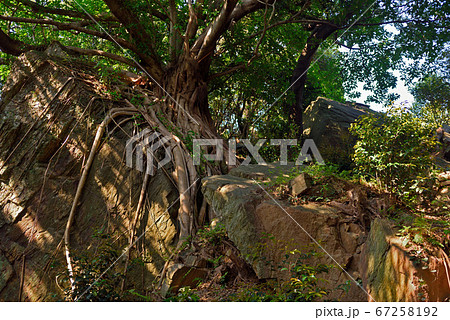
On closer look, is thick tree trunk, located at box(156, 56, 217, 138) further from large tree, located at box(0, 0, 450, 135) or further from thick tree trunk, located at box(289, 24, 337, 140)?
thick tree trunk, located at box(289, 24, 337, 140)

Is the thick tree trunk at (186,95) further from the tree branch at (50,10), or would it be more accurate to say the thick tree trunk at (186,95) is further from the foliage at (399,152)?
the foliage at (399,152)

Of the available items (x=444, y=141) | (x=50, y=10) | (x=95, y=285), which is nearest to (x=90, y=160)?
(x=95, y=285)

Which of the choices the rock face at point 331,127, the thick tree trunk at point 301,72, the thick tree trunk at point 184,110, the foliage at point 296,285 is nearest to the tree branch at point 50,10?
the thick tree trunk at point 184,110

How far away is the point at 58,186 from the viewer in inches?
206

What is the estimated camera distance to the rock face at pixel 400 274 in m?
2.70

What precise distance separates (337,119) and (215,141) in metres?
3.90

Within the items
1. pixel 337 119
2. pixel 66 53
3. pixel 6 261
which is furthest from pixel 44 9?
pixel 337 119

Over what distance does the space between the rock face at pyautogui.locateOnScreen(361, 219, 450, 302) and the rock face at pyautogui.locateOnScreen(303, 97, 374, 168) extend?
4.45 metres

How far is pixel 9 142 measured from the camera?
5.48 metres

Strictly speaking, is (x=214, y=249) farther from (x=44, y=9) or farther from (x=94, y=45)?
(x=94, y=45)

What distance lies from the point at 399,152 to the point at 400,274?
1.64m

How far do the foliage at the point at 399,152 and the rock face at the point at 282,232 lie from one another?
2.44 feet

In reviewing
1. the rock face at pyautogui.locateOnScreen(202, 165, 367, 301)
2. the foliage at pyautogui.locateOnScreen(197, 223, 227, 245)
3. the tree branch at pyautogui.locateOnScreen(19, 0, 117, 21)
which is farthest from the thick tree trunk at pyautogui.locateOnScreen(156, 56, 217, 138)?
the rock face at pyautogui.locateOnScreen(202, 165, 367, 301)

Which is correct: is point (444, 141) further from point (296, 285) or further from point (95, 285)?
point (95, 285)
